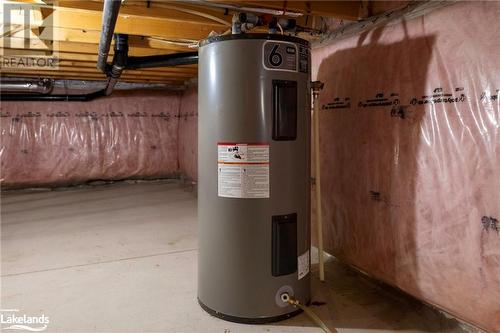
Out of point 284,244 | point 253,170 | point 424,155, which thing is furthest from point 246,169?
point 424,155

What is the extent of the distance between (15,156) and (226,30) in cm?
350

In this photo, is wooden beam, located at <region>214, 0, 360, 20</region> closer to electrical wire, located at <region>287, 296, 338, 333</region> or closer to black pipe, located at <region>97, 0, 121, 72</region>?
black pipe, located at <region>97, 0, 121, 72</region>

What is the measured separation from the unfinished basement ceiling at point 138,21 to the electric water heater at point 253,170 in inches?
19.6

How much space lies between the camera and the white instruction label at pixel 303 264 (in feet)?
5.42

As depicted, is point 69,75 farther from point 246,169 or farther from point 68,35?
point 246,169

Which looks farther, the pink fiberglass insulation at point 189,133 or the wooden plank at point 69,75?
the pink fiberglass insulation at point 189,133

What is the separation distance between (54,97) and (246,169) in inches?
159

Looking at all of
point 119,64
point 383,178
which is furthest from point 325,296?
point 119,64

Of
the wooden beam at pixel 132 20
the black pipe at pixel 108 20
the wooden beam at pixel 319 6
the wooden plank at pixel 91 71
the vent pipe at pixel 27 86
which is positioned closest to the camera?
the black pipe at pixel 108 20

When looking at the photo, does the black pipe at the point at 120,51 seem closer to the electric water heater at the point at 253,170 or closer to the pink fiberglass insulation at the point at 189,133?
the electric water heater at the point at 253,170

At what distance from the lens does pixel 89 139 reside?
190 inches

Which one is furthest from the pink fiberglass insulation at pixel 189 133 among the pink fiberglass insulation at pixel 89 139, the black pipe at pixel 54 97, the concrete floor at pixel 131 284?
the concrete floor at pixel 131 284

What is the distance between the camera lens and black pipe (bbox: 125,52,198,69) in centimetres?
254

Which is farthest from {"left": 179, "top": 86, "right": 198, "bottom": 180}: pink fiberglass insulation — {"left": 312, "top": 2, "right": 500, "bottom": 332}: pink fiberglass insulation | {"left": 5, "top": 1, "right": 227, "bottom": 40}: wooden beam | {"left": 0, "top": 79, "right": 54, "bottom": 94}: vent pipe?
{"left": 312, "top": 2, "right": 500, "bottom": 332}: pink fiberglass insulation
